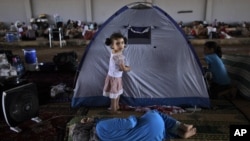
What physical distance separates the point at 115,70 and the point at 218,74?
130 cm

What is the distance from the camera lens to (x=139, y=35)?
2992 mm

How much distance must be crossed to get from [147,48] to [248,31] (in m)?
5.48

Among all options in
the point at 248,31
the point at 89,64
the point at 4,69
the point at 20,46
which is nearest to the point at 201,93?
the point at 89,64

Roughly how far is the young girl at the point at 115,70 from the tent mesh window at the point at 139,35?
0.16m

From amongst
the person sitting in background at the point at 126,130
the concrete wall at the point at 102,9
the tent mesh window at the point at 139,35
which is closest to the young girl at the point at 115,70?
the tent mesh window at the point at 139,35

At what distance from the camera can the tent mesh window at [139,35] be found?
2.98m

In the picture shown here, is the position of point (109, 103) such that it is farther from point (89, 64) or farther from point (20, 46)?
point (20, 46)

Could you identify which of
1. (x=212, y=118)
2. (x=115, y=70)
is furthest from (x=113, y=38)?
(x=212, y=118)

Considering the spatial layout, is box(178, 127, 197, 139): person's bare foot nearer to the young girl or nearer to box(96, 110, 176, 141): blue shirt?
box(96, 110, 176, 141): blue shirt

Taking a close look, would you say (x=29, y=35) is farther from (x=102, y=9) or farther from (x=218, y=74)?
(x=218, y=74)

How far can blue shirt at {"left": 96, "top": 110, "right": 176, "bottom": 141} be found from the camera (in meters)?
2.02

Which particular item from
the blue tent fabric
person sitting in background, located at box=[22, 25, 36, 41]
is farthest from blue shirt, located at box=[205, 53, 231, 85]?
person sitting in background, located at box=[22, 25, 36, 41]

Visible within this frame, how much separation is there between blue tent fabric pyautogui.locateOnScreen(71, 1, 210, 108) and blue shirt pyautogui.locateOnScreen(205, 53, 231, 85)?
381 millimetres

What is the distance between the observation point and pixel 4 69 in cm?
323
